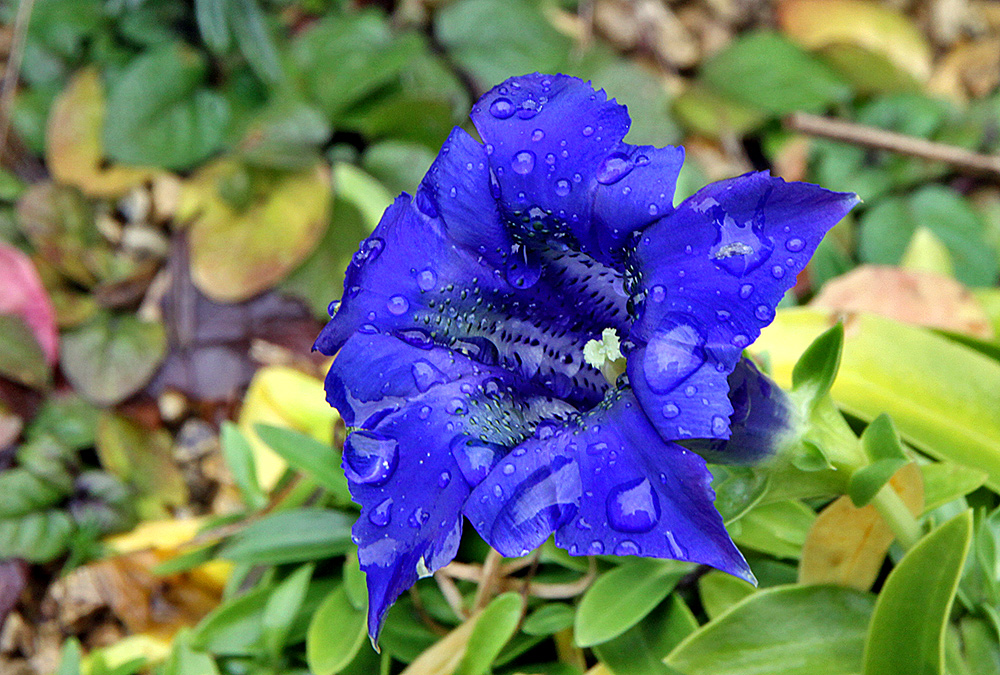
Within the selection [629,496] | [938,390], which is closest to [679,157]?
[629,496]

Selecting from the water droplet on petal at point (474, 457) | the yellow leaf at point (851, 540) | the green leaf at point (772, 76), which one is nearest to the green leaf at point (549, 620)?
the yellow leaf at point (851, 540)

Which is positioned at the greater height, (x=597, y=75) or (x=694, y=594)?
(x=597, y=75)

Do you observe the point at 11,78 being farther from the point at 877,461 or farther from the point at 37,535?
the point at 877,461

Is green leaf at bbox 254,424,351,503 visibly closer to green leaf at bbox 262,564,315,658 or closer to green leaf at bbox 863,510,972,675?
green leaf at bbox 262,564,315,658

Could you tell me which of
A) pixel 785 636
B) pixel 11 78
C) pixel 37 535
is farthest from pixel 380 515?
pixel 11 78

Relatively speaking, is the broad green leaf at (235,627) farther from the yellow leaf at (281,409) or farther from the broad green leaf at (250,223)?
the broad green leaf at (250,223)

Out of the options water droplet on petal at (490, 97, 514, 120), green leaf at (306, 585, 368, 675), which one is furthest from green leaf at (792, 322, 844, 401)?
A: green leaf at (306, 585, 368, 675)

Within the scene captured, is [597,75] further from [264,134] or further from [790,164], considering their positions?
[264,134]
